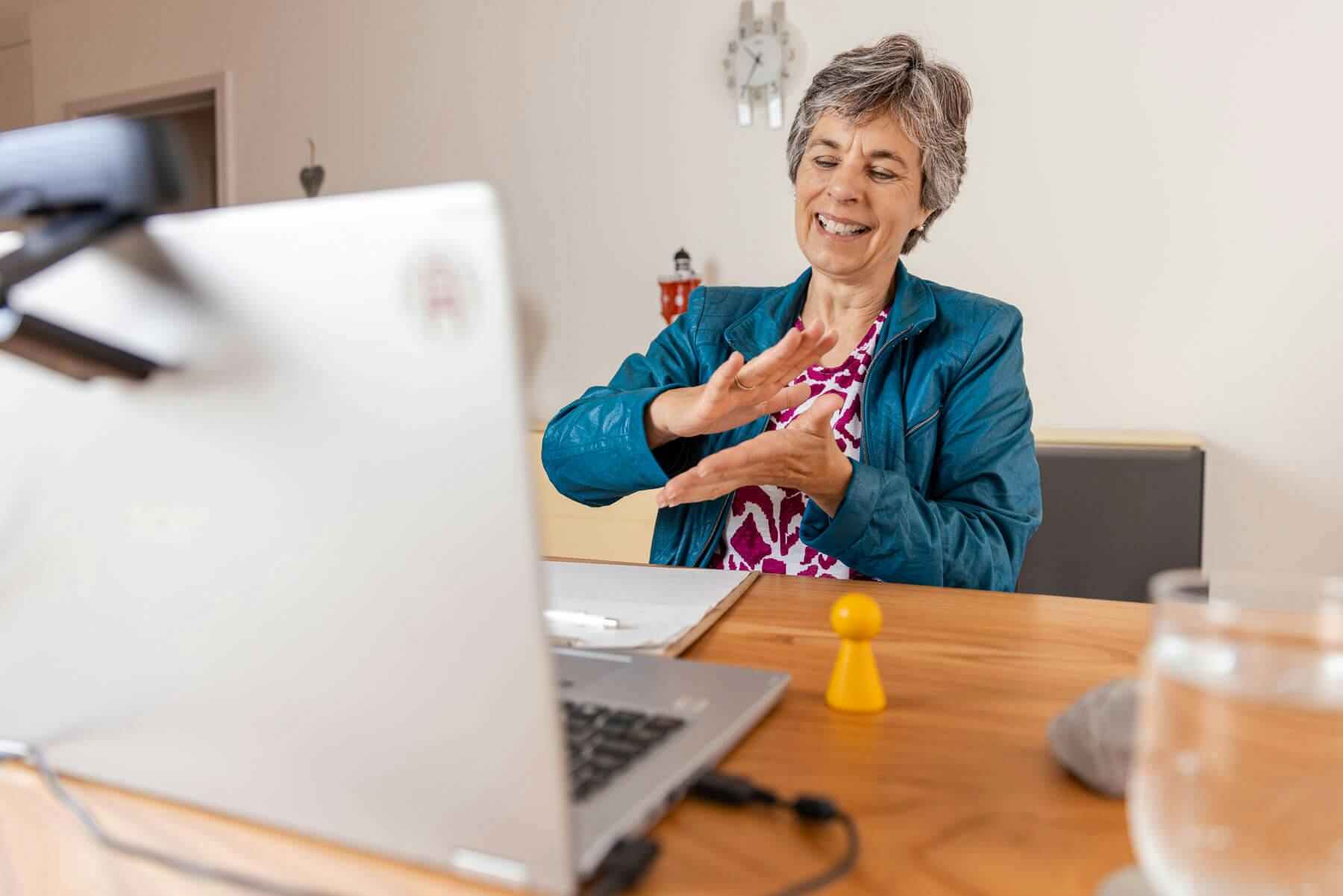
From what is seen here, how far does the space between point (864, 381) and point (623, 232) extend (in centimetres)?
212

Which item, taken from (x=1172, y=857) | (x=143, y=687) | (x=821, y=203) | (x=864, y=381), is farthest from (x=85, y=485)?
(x=821, y=203)

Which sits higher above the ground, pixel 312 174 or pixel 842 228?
pixel 312 174

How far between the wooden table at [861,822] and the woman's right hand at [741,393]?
0.41 meters

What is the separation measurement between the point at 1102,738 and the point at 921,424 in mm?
882

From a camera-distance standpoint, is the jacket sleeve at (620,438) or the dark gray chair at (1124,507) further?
the dark gray chair at (1124,507)

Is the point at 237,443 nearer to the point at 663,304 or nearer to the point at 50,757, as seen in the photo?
the point at 50,757

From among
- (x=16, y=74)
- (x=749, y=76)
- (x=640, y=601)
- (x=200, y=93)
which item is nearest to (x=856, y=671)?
(x=640, y=601)

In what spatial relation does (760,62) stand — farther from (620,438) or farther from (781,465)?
(781,465)

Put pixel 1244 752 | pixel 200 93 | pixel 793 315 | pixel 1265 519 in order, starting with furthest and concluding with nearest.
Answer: pixel 200 93
pixel 1265 519
pixel 793 315
pixel 1244 752

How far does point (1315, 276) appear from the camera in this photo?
104 inches

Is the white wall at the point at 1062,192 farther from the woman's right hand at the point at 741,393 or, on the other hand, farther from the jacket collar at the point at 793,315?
the woman's right hand at the point at 741,393

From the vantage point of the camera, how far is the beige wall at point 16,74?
483 centimetres

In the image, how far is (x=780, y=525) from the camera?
139 cm

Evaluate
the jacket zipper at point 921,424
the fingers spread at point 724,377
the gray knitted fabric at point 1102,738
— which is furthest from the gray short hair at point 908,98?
the gray knitted fabric at point 1102,738
